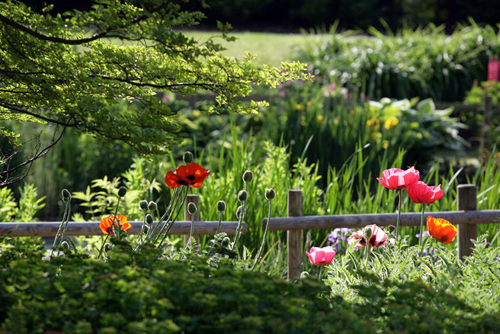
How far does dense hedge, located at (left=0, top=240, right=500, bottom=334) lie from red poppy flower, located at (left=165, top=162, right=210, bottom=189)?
Result: 19.0 inches

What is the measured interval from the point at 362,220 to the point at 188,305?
5.92 ft

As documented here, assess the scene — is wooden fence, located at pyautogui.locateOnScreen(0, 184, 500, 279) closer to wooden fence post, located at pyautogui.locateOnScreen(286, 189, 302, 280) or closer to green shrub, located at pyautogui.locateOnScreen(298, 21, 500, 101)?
wooden fence post, located at pyautogui.locateOnScreen(286, 189, 302, 280)

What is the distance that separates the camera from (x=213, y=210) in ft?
10.7

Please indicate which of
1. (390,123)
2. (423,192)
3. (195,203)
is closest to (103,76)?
(195,203)

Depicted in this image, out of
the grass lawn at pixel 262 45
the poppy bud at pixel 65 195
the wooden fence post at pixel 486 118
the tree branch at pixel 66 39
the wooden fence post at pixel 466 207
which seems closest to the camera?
the tree branch at pixel 66 39

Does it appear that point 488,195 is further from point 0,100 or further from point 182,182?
point 0,100

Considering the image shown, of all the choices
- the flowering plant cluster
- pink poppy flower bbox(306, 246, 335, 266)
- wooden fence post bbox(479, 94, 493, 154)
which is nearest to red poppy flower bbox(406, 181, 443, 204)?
the flowering plant cluster

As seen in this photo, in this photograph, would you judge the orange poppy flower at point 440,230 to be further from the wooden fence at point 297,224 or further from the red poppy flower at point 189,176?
the red poppy flower at point 189,176

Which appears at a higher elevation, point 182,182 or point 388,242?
point 182,182

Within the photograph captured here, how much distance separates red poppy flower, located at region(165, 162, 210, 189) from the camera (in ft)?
6.78

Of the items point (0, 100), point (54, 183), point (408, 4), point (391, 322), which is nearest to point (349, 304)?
point (391, 322)

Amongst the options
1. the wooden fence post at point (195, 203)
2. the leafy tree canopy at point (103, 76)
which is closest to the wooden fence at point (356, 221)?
the wooden fence post at point (195, 203)

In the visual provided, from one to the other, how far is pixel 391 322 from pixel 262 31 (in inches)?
924

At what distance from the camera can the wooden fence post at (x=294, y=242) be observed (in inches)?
119
